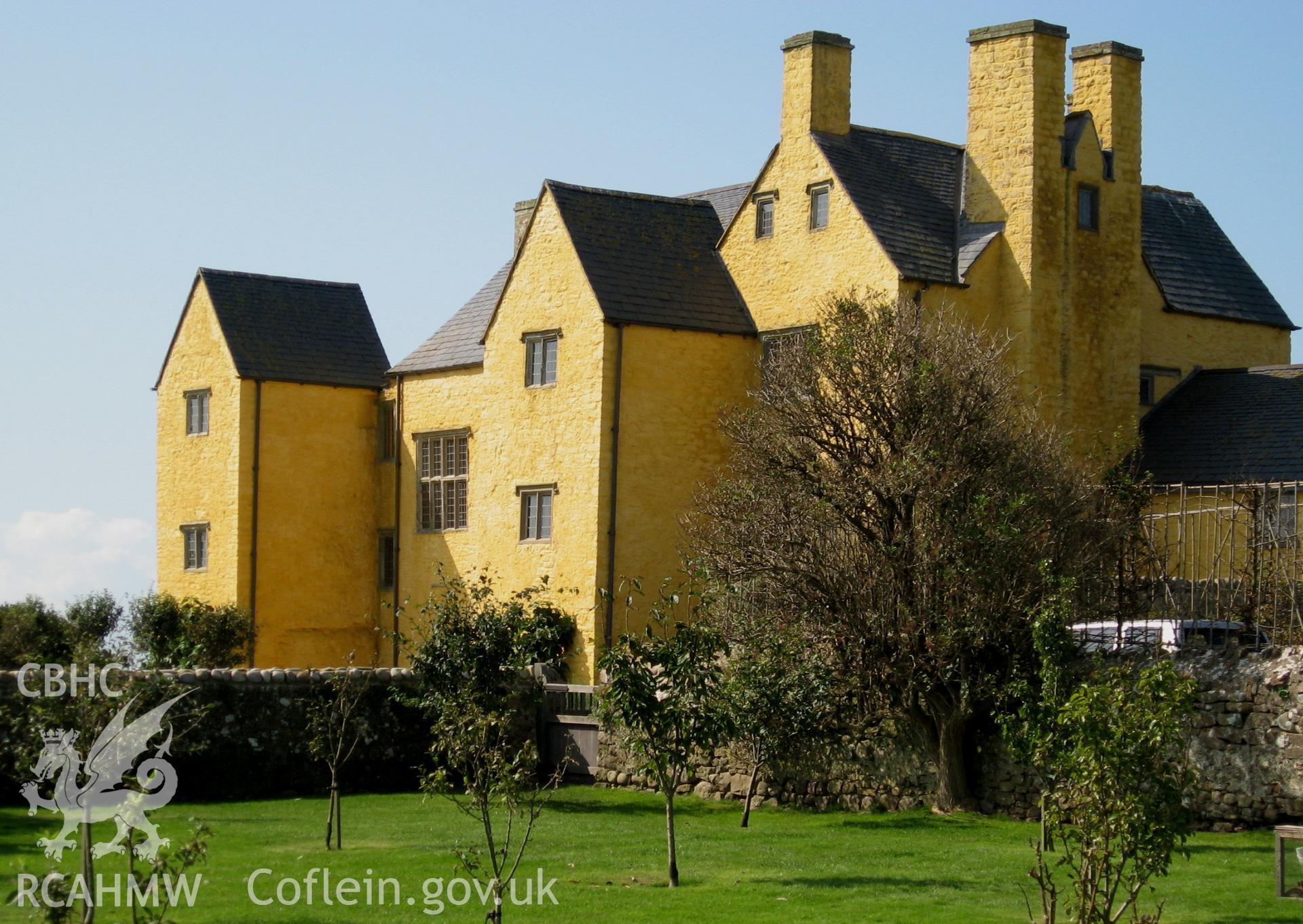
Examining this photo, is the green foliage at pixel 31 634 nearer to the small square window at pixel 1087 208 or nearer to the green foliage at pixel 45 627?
the green foliage at pixel 45 627

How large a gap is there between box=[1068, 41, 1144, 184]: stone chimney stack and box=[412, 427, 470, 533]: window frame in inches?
599

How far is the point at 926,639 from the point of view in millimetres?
25641

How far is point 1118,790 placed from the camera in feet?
48.8

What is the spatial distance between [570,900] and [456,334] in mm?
24808

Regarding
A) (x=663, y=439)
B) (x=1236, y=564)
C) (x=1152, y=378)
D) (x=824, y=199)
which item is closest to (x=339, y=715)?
(x=663, y=439)

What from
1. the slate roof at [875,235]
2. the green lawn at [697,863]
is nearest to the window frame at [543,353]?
the slate roof at [875,235]

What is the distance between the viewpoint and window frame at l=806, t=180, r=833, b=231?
1383 inches

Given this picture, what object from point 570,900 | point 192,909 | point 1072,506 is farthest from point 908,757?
point 192,909

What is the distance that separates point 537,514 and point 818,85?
10.7 meters

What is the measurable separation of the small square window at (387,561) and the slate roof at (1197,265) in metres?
18.8

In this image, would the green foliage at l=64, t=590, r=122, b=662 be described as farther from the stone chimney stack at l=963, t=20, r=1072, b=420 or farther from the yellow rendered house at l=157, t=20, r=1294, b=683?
the stone chimney stack at l=963, t=20, r=1072, b=420

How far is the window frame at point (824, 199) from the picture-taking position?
3512 cm

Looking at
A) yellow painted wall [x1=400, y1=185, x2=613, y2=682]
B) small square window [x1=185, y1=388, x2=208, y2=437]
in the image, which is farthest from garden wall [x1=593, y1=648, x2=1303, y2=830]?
small square window [x1=185, y1=388, x2=208, y2=437]

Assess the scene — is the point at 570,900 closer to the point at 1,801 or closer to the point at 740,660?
the point at 740,660
